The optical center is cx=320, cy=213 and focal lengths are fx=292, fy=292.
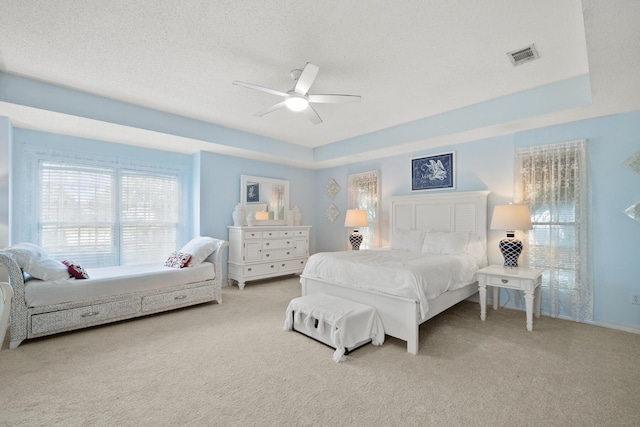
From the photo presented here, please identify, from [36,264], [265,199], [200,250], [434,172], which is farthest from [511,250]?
[36,264]

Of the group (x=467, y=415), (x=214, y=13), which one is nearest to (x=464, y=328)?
(x=467, y=415)

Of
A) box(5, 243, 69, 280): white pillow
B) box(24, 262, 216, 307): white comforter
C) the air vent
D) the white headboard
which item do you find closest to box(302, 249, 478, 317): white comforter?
the white headboard

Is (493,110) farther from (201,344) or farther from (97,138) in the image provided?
(97,138)

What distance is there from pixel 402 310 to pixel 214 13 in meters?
2.88

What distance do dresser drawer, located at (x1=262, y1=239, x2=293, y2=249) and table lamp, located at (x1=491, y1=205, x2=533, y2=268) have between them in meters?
3.48

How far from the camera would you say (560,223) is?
11.6 feet

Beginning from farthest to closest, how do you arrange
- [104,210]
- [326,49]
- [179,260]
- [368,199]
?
1. [368,199]
2. [104,210]
3. [179,260]
4. [326,49]

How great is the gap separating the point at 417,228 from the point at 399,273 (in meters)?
2.22

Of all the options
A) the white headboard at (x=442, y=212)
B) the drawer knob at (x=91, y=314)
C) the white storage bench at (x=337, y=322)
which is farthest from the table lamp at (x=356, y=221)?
the drawer knob at (x=91, y=314)

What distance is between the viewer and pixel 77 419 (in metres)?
1.78

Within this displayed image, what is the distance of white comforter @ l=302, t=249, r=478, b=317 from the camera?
9.01ft

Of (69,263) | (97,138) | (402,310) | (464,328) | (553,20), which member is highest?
(553,20)

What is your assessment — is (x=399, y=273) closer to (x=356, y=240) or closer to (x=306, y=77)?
(x=306, y=77)

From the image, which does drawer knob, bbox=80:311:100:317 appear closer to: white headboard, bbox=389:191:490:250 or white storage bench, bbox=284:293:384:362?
white storage bench, bbox=284:293:384:362
